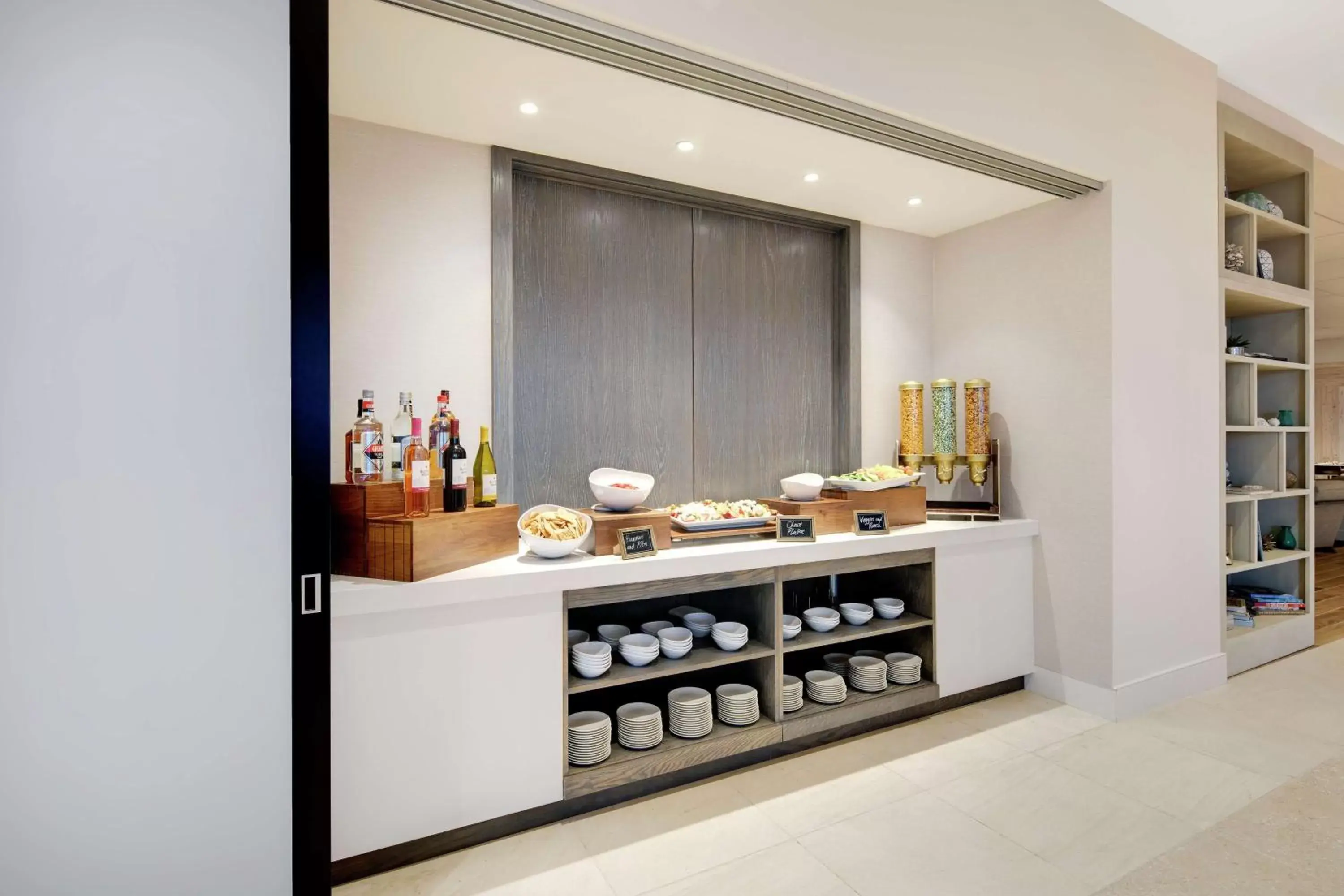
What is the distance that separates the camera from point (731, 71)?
2.00 meters

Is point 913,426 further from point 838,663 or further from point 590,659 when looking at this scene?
point 590,659

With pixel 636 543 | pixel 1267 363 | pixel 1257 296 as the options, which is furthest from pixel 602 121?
pixel 1267 363

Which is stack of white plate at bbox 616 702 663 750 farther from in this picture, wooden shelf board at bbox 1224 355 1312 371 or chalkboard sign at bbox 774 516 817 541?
wooden shelf board at bbox 1224 355 1312 371

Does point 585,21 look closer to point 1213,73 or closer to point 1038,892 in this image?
point 1038,892

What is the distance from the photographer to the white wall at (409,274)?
224 centimetres

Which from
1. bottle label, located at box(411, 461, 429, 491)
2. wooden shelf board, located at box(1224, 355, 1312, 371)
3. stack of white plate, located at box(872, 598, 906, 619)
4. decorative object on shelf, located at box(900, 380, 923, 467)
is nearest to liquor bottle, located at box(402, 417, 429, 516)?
bottle label, located at box(411, 461, 429, 491)

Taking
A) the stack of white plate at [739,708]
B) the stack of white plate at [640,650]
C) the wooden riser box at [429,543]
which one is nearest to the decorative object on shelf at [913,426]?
the stack of white plate at [739,708]

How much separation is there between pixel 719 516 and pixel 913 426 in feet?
4.21

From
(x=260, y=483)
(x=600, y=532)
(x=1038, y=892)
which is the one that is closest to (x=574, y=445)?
(x=600, y=532)

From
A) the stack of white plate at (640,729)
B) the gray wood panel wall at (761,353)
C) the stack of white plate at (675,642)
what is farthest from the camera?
the gray wood panel wall at (761,353)

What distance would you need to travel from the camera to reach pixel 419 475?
6.20ft

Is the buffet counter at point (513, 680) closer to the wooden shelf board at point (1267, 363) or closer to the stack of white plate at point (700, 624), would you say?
the stack of white plate at point (700, 624)

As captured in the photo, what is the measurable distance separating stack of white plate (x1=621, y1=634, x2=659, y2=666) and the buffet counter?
6 centimetres

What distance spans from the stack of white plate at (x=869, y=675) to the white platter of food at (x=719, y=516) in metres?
0.73
